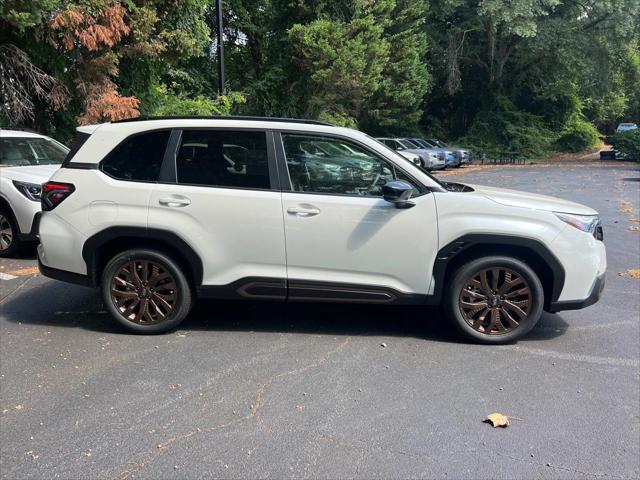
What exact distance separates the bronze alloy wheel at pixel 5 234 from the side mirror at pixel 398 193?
217 inches

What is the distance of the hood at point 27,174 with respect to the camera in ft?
24.8

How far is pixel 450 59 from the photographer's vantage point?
112 ft

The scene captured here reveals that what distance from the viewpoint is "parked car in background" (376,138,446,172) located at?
2536 cm

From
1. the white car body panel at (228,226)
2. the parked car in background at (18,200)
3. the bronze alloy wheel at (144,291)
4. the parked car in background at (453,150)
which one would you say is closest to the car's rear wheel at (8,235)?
the parked car in background at (18,200)

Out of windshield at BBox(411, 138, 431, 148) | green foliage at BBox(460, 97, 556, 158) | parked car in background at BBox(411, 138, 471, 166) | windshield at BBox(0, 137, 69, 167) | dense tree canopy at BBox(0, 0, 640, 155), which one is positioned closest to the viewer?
windshield at BBox(0, 137, 69, 167)

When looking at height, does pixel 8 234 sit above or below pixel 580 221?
below

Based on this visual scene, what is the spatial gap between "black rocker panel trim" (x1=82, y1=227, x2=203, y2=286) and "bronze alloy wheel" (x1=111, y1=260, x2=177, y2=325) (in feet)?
0.69

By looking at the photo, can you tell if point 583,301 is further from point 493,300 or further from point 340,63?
point 340,63

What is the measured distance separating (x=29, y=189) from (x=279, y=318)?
13.9ft

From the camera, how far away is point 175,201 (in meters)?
4.70

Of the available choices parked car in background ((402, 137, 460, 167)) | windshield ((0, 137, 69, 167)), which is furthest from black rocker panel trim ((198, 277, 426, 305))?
parked car in background ((402, 137, 460, 167))

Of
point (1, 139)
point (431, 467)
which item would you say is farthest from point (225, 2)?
point (431, 467)

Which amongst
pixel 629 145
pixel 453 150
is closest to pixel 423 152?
pixel 453 150

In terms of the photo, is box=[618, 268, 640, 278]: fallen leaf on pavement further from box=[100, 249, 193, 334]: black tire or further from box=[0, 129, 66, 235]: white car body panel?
box=[0, 129, 66, 235]: white car body panel
